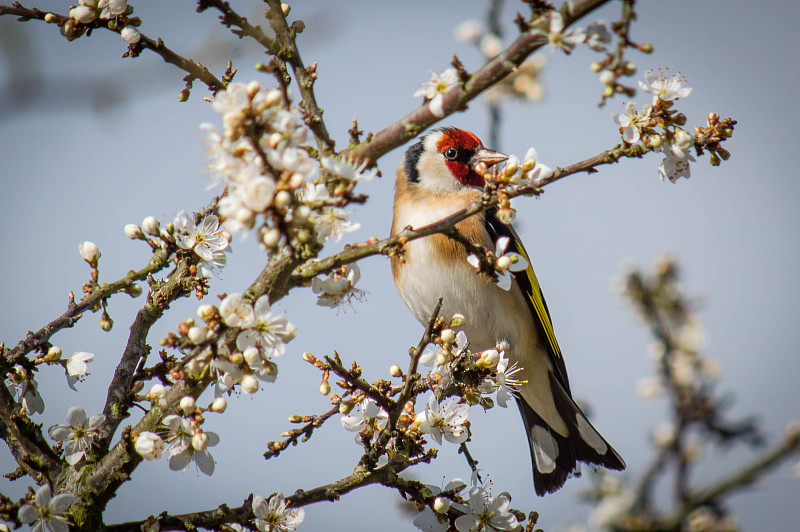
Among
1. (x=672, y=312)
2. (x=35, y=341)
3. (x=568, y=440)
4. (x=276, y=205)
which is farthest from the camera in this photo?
(x=672, y=312)

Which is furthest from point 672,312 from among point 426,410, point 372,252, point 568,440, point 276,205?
point 276,205

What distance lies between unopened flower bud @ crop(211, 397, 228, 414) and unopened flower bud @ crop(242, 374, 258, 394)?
11 cm

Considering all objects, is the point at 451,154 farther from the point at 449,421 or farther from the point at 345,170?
the point at 345,170

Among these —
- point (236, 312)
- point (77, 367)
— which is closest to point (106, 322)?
point (77, 367)

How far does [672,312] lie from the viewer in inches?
200

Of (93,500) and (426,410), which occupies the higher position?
(426,410)

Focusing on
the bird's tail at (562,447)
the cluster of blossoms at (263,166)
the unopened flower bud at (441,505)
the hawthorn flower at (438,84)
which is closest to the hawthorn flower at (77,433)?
the cluster of blossoms at (263,166)

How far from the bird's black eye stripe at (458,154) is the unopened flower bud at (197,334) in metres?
2.91

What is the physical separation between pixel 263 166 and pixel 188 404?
664 millimetres

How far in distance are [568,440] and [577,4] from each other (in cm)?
Answer: 292

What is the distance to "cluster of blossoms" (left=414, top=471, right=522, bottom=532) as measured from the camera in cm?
220

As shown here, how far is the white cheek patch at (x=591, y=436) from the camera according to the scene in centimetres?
364

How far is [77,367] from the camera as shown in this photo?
2.13 m

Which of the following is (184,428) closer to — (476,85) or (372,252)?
(372,252)
